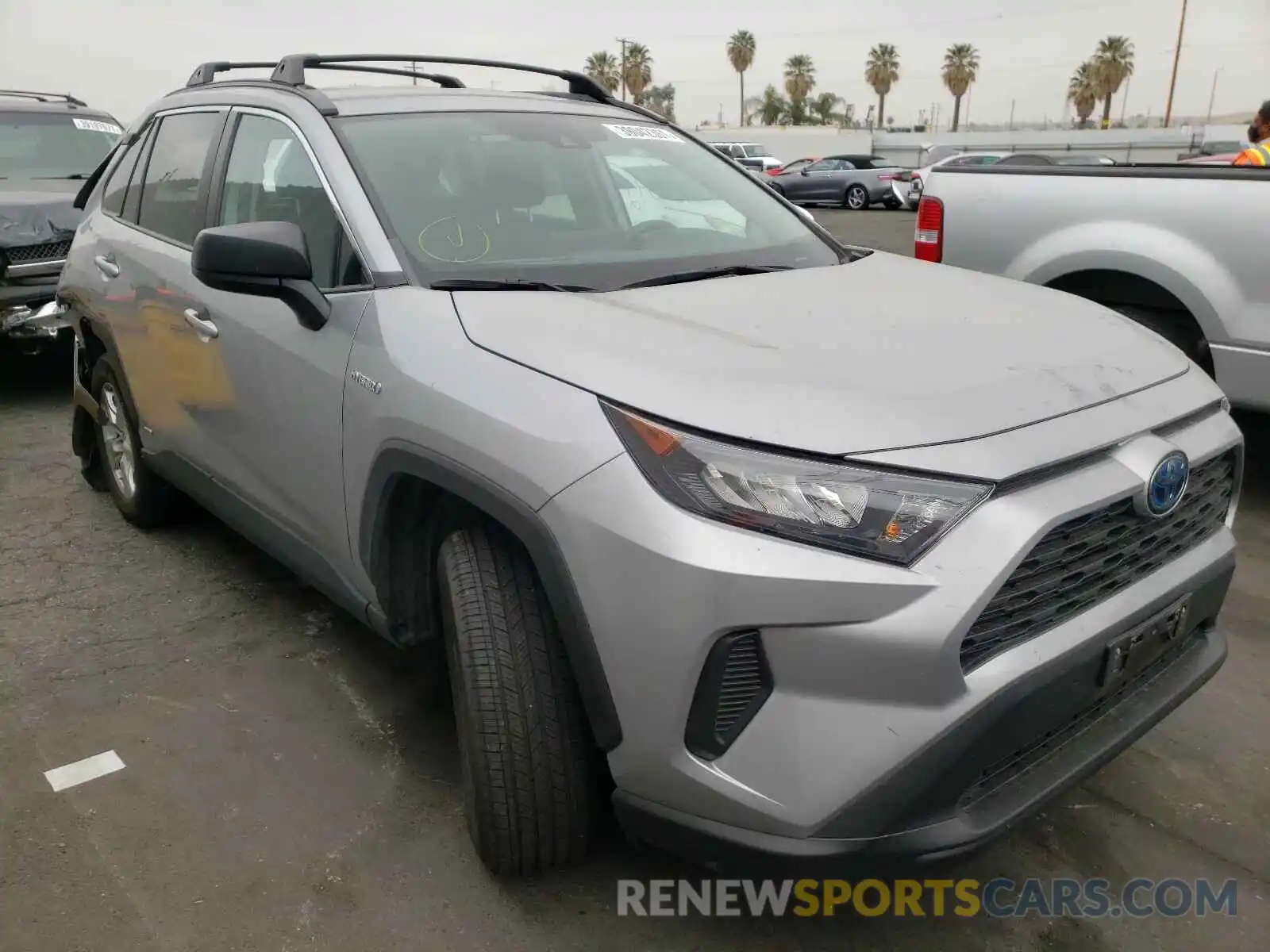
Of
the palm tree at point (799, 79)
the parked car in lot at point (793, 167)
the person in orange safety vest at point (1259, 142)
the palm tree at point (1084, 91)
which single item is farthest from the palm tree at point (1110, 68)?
the person in orange safety vest at point (1259, 142)

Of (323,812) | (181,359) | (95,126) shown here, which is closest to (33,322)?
(95,126)

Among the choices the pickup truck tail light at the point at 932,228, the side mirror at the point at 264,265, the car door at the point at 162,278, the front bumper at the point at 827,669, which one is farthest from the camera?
the pickup truck tail light at the point at 932,228

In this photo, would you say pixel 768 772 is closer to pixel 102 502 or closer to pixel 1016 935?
pixel 1016 935

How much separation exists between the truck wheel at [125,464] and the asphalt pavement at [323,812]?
0.48 m

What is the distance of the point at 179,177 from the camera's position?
348cm

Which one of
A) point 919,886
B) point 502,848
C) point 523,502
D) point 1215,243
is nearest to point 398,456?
point 523,502

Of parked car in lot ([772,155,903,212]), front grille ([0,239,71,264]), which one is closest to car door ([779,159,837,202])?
parked car in lot ([772,155,903,212])

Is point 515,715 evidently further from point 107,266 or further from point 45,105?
point 45,105

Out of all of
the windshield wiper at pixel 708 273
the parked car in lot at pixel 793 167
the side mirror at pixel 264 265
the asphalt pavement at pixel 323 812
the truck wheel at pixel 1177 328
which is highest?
the side mirror at pixel 264 265

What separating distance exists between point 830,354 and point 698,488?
0.47 m

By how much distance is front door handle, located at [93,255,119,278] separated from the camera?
12.1ft

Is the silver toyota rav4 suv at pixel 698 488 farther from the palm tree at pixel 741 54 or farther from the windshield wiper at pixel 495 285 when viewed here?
the palm tree at pixel 741 54

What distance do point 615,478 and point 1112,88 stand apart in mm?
72534

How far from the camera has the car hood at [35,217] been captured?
6.30 metres
